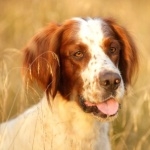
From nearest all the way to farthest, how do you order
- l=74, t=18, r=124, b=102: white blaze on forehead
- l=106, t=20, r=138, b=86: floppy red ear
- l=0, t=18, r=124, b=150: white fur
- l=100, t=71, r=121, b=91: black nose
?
l=100, t=71, r=121, b=91: black nose < l=74, t=18, r=124, b=102: white blaze on forehead < l=0, t=18, r=124, b=150: white fur < l=106, t=20, r=138, b=86: floppy red ear

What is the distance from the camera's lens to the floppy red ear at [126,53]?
6698 millimetres

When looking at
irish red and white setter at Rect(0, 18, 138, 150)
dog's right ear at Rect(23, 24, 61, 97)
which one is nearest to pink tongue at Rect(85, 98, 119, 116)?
irish red and white setter at Rect(0, 18, 138, 150)

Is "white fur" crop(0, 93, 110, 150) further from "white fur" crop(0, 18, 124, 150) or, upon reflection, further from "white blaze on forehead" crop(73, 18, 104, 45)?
"white blaze on forehead" crop(73, 18, 104, 45)

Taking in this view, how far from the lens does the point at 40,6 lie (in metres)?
9.39

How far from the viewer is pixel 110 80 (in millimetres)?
6000

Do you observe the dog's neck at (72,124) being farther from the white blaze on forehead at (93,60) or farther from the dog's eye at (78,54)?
the dog's eye at (78,54)

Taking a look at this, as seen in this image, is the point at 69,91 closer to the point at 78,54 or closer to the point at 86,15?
the point at 78,54

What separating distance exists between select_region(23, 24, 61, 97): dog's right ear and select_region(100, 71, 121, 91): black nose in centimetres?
46

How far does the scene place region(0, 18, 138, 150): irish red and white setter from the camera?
20.4ft

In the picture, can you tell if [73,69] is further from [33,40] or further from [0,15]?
[0,15]

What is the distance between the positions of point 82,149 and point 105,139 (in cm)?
20

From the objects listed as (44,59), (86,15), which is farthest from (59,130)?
(86,15)

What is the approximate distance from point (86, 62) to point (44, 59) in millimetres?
378

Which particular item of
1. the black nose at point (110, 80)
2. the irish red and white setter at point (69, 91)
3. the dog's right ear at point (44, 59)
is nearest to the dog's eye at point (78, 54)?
the irish red and white setter at point (69, 91)
